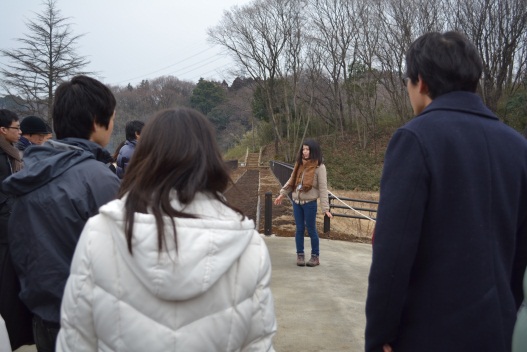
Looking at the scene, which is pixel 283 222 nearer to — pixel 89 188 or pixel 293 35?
pixel 89 188

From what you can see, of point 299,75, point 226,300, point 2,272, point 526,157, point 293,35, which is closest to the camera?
point 226,300

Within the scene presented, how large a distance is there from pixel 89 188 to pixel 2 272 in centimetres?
59

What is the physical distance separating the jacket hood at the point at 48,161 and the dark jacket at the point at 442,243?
124 cm

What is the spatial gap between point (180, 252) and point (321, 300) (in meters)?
4.58

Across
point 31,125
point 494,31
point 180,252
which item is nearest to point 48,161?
point 180,252

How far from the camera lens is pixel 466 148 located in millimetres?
1856

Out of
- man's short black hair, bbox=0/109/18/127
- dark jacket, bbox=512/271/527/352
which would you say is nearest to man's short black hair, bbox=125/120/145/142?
man's short black hair, bbox=0/109/18/127

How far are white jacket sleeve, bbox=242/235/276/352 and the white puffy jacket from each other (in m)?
0.02

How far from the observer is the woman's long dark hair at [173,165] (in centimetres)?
167

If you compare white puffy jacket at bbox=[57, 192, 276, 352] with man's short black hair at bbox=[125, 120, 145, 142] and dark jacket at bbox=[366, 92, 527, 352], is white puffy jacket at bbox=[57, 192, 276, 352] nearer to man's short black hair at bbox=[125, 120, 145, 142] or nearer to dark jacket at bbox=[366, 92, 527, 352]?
dark jacket at bbox=[366, 92, 527, 352]

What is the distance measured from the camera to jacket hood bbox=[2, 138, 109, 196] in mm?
2055

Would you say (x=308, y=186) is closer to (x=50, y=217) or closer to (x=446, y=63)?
(x=446, y=63)

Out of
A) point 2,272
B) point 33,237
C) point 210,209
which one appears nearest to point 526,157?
point 210,209

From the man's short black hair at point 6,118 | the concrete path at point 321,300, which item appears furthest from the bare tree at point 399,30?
the man's short black hair at point 6,118
